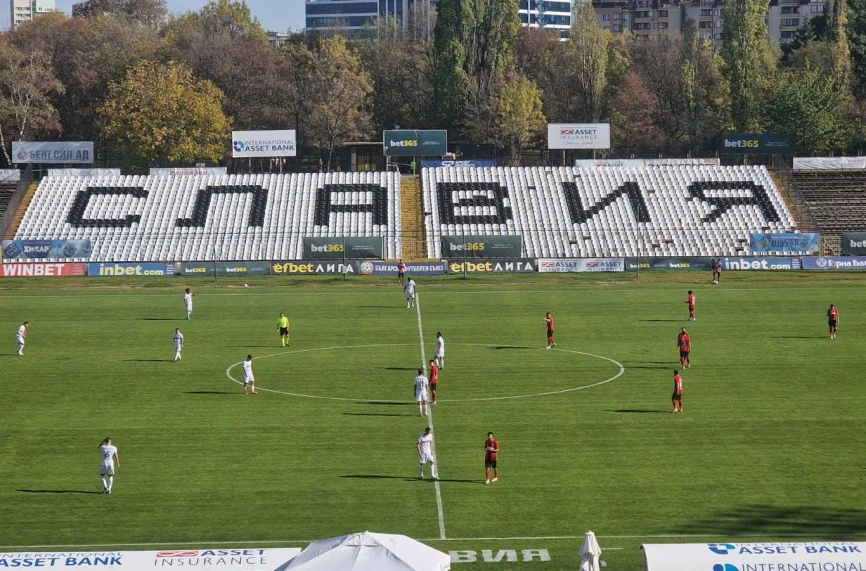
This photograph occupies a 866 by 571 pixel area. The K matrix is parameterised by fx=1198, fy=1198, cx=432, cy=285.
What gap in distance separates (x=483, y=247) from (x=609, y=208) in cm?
1249

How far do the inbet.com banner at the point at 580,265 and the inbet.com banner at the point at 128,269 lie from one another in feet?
82.5

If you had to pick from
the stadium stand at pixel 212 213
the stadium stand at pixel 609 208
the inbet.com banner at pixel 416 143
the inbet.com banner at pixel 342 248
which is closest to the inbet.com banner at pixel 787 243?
the stadium stand at pixel 609 208

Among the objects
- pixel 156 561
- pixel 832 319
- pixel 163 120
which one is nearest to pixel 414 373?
pixel 832 319

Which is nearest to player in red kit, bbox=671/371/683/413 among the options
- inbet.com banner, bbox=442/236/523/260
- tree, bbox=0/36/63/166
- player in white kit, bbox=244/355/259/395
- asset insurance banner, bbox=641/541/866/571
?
player in white kit, bbox=244/355/259/395

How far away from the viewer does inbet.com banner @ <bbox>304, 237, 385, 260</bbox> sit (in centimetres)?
8494

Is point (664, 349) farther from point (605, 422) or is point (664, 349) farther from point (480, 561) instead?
point (480, 561)

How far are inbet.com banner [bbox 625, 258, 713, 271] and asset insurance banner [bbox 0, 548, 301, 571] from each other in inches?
2465

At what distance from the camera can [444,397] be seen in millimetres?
41500

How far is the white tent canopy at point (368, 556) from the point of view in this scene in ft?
61.0

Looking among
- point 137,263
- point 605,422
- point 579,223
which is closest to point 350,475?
point 605,422

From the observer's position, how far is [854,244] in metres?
85.1

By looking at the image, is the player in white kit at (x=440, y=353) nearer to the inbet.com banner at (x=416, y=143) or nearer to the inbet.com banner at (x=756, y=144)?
the inbet.com banner at (x=416, y=143)

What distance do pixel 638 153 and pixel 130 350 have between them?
79.2m

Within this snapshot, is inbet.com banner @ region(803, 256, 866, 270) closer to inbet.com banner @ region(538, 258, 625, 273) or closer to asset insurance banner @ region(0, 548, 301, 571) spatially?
inbet.com banner @ region(538, 258, 625, 273)
